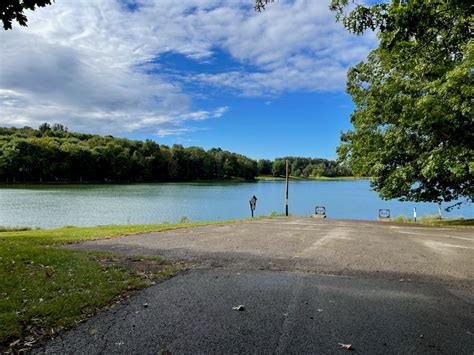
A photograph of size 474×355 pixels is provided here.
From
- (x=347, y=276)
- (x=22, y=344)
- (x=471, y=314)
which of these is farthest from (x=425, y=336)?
(x=22, y=344)

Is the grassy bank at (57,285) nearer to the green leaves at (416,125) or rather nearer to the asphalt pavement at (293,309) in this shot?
the asphalt pavement at (293,309)

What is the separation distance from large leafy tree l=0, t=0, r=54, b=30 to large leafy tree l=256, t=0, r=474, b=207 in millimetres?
4880

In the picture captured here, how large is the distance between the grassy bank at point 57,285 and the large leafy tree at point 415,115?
5911 millimetres

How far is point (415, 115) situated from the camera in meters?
17.1

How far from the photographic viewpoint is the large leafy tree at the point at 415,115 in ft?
23.5

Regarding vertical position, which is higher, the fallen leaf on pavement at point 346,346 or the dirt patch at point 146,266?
the fallen leaf on pavement at point 346,346

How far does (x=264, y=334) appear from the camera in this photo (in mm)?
3613

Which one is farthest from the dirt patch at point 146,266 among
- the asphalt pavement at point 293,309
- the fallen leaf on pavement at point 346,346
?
the fallen leaf on pavement at point 346,346

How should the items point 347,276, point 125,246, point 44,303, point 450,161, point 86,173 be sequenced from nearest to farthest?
point 44,303
point 347,276
point 125,246
point 450,161
point 86,173

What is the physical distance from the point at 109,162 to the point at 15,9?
330ft

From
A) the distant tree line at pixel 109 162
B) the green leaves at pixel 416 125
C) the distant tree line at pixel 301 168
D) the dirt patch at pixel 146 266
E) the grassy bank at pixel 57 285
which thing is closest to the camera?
the grassy bank at pixel 57 285

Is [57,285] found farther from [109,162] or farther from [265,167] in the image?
[265,167]

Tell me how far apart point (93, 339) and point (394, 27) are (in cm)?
633

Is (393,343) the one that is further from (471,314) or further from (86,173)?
(86,173)
